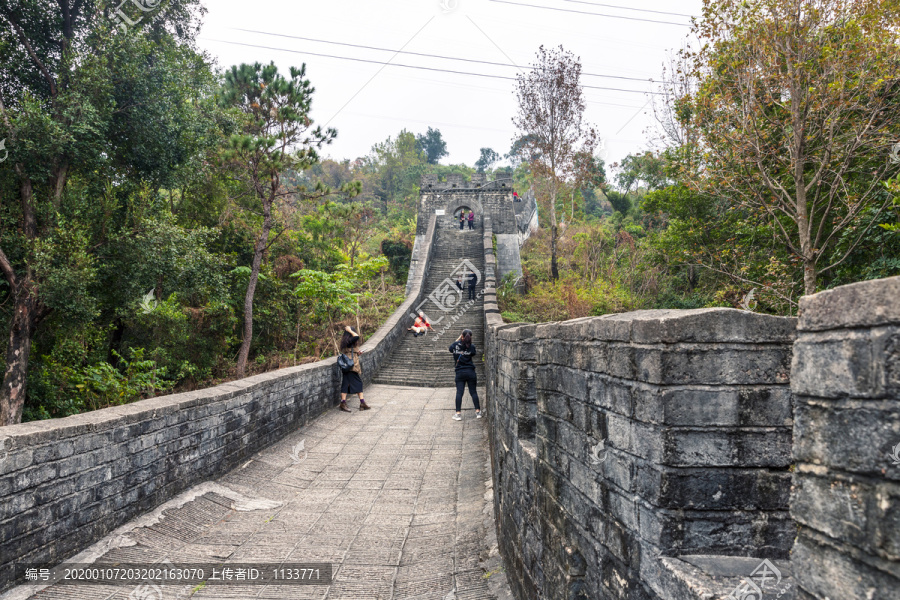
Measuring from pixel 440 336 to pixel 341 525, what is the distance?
10.3 m

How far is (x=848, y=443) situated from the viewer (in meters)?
0.97

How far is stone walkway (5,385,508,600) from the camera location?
3473mm

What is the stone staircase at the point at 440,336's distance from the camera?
12.4 metres

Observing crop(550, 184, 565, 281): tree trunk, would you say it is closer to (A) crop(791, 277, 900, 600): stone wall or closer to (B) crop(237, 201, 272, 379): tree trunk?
(B) crop(237, 201, 272, 379): tree trunk

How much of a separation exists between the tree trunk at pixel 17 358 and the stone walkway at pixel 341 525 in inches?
172

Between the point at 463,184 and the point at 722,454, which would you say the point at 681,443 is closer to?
the point at 722,454

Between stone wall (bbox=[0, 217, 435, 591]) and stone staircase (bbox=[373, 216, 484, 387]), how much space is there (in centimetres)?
603

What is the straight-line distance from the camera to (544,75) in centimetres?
1853

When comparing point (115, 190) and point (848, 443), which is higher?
point (115, 190)

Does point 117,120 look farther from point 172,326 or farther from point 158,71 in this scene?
point 172,326

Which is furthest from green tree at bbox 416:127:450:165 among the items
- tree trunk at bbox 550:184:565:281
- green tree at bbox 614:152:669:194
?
tree trunk at bbox 550:184:565:281

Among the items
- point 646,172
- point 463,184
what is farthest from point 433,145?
point 646,172

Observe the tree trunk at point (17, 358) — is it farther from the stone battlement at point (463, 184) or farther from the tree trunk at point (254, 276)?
the stone battlement at point (463, 184)

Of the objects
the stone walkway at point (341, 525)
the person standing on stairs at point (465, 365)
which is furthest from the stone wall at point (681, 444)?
the person standing on stairs at point (465, 365)
